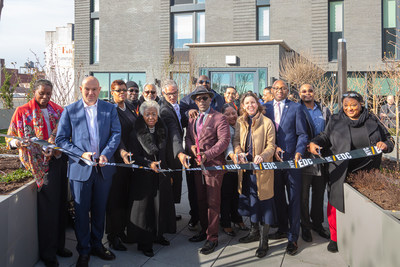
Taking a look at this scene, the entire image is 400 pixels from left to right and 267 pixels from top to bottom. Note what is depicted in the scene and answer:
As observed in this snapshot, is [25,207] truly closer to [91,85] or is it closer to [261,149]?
[91,85]

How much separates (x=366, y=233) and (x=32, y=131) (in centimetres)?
376

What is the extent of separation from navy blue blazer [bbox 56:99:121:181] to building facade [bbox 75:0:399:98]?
11.4 meters

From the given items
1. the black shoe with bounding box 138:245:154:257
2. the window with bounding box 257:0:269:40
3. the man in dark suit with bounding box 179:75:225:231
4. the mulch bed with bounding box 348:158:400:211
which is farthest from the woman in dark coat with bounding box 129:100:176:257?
the window with bounding box 257:0:269:40

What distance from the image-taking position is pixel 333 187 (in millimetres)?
4094

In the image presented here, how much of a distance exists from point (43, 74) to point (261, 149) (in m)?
8.89

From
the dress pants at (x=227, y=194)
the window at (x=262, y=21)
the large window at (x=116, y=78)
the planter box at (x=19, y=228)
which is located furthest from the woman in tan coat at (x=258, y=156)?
the large window at (x=116, y=78)

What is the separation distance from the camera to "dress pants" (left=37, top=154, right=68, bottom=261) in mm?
3842

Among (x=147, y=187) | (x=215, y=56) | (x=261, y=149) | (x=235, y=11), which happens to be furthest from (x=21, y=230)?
(x=235, y=11)

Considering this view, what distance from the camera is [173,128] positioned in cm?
461

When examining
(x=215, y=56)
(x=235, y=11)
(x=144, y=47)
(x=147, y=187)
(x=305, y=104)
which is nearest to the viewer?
(x=147, y=187)

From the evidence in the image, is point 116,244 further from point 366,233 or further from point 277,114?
point 366,233

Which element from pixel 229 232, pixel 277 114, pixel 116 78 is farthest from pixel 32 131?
pixel 116 78

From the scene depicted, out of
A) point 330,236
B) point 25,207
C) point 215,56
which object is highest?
point 215,56

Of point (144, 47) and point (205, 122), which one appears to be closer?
point (205, 122)
